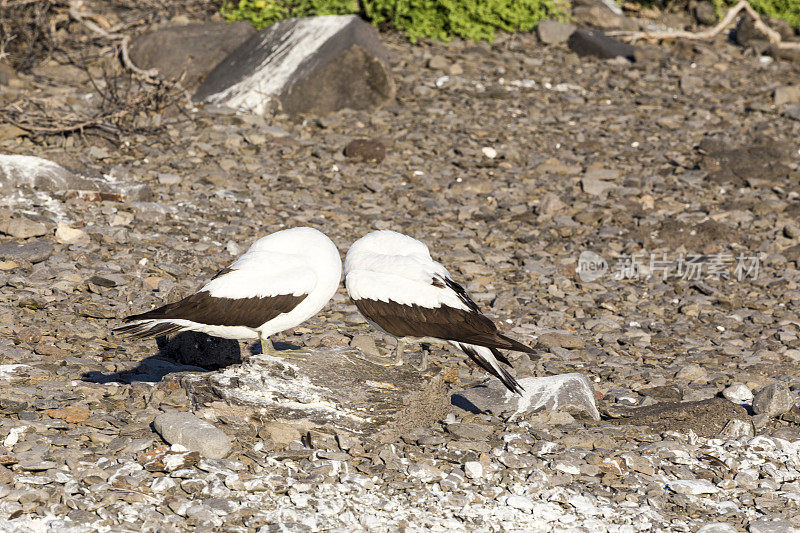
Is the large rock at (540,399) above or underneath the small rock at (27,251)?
underneath

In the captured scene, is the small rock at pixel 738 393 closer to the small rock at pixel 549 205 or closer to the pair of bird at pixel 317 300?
the pair of bird at pixel 317 300

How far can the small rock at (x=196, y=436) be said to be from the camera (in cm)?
519

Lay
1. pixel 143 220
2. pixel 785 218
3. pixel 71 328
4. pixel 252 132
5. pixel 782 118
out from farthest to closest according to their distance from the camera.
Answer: pixel 782 118 → pixel 252 132 → pixel 785 218 → pixel 143 220 → pixel 71 328

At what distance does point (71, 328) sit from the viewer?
698 centimetres

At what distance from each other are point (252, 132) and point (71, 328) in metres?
5.19

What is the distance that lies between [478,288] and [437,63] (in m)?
5.89

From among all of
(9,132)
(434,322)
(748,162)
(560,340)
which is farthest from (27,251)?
(748,162)

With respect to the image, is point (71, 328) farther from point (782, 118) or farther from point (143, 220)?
point (782, 118)

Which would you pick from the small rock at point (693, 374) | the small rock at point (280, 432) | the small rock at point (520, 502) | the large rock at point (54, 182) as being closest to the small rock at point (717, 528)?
the small rock at point (520, 502)

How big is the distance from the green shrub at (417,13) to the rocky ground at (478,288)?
1.17ft

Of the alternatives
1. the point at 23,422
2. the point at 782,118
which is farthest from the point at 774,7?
the point at 23,422

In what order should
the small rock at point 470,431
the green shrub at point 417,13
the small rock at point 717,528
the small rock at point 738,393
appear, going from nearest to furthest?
the small rock at point 717,528 < the small rock at point 470,431 < the small rock at point 738,393 < the green shrub at point 417,13

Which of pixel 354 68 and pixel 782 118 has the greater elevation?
pixel 354 68

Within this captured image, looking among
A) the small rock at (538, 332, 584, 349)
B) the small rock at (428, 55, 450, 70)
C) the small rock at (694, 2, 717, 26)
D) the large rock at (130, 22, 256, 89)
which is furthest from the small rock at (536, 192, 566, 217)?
the small rock at (694, 2, 717, 26)
